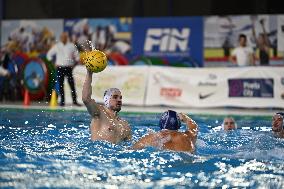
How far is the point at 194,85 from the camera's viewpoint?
39.7 feet

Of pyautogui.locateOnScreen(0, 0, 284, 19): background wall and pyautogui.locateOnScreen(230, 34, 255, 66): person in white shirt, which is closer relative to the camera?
pyautogui.locateOnScreen(230, 34, 255, 66): person in white shirt

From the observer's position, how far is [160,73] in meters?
12.6

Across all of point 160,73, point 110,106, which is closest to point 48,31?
point 160,73

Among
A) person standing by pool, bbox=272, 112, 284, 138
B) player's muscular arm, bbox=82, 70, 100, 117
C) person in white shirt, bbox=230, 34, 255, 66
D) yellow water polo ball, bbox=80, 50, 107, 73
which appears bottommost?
person standing by pool, bbox=272, 112, 284, 138

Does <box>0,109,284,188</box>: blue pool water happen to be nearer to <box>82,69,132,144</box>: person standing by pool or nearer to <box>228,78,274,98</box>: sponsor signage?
<box>82,69,132,144</box>: person standing by pool

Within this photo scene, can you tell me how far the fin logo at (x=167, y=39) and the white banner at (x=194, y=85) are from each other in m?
2.35

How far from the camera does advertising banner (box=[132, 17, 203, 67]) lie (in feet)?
→ 48.0

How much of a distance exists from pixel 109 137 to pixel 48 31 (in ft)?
35.0

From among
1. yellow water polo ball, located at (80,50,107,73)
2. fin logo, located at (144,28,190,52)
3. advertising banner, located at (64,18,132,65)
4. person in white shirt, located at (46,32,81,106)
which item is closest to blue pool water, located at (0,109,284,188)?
yellow water polo ball, located at (80,50,107,73)

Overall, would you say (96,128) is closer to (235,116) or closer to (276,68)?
(235,116)

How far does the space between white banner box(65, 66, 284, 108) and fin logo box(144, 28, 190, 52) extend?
92.5 inches

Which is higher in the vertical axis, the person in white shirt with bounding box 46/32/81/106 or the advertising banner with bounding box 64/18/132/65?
the advertising banner with bounding box 64/18/132/65

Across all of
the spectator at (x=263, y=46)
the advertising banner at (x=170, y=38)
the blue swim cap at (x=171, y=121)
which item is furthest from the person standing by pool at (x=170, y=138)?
the advertising banner at (x=170, y=38)

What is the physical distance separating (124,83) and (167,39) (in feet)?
9.57
